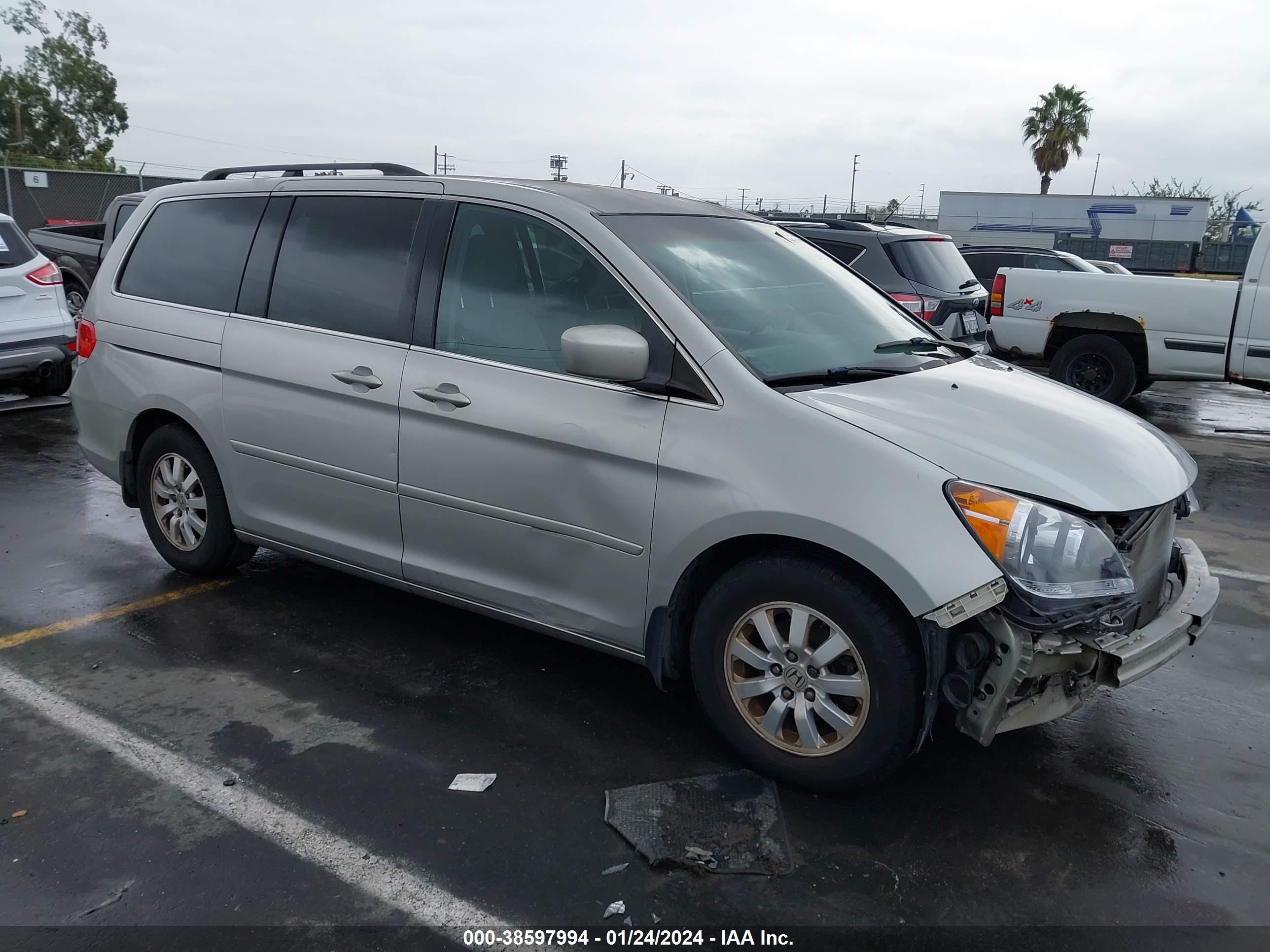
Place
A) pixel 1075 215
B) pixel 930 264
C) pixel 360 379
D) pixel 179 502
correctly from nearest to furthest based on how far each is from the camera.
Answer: pixel 360 379, pixel 179 502, pixel 930 264, pixel 1075 215

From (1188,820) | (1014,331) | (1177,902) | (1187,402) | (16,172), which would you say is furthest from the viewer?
(16,172)

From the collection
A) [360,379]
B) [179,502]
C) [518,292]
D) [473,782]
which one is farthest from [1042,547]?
[179,502]

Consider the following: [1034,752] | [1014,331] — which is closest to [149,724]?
[1034,752]

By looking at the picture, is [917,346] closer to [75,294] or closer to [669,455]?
[669,455]

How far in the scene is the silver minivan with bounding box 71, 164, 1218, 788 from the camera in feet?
9.58

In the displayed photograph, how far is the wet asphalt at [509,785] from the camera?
274cm

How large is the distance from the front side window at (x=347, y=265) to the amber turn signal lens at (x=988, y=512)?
7.26ft

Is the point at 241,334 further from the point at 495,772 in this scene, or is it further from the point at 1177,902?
the point at 1177,902

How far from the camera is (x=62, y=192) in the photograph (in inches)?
747

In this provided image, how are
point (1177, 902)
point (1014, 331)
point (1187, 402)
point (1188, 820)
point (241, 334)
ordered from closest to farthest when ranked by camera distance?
point (1177, 902), point (1188, 820), point (241, 334), point (1014, 331), point (1187, 402)

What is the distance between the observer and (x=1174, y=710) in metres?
3.93

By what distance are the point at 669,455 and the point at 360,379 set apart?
1.44 meters

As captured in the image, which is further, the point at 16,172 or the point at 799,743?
the point at 16,172

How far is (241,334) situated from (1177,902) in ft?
13.4
